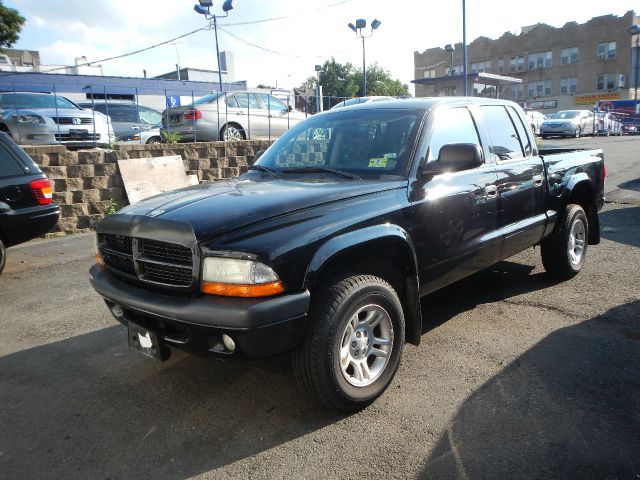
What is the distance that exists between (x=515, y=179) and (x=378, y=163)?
1378mm

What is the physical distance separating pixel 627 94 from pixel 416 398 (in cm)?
6127

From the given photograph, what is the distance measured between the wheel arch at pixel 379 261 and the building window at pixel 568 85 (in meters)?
62.0

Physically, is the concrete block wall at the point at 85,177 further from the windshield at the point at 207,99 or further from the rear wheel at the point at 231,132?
the windshield at the point at 207,99

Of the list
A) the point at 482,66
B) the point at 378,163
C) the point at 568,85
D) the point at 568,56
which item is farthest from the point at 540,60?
the point at 378,163

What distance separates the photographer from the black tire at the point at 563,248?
4.82 m

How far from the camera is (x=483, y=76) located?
21.6 meters

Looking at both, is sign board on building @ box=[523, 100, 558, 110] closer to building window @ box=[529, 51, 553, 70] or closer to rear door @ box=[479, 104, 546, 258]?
building window @ box=[529, 51, 553, 70]

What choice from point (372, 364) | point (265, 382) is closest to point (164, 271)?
point (265, 382)

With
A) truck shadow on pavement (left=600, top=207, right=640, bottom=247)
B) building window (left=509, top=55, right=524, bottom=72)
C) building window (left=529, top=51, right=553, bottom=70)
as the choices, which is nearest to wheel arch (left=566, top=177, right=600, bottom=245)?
truck shadow on pavement (left=600, top=207, right=640, bottom=247)

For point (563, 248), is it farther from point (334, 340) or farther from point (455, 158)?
point (334, 340)

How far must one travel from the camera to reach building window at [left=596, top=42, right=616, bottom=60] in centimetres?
5350

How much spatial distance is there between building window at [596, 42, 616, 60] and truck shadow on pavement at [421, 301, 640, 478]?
61065 mm

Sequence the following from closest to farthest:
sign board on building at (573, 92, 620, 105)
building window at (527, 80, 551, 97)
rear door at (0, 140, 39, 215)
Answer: rear door at (0, 140, 39, 215), sign board on building at (573, 92, 620, 105), building window at (527, 80, 551, 97)

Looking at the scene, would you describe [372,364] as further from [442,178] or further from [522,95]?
[522,95]
